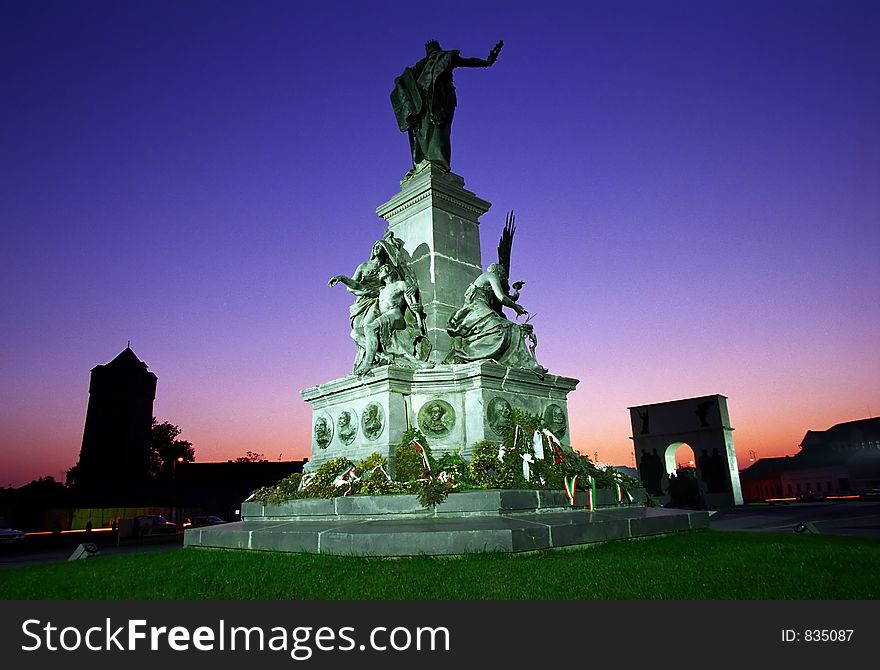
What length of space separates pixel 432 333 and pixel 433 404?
2.16 meters

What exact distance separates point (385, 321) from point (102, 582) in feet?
25.1

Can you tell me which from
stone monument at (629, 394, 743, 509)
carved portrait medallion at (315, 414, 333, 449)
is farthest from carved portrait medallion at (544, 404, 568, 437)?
stone monument at (629, 394, 743, 509)

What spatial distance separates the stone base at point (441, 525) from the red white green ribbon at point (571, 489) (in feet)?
0.43

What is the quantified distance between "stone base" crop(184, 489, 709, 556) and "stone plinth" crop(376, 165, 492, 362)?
4.46 meters

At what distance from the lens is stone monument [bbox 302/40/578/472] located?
39.3 feet

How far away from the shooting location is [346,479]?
432 inches

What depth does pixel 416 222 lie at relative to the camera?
15148 mm

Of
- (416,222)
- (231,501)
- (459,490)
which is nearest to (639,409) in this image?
(231,501)

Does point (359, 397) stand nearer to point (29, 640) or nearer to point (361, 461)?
point (361, 461)

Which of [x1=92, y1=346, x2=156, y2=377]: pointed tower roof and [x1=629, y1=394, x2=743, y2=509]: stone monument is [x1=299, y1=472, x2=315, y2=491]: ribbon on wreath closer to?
[x1=629, y1=394, x2=743, y2=509]: stone monument

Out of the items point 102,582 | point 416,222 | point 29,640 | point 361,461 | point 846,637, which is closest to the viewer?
point 846,637

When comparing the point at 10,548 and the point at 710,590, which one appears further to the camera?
the point at 10,548

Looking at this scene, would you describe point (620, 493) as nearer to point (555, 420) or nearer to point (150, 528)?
point (555, 420)

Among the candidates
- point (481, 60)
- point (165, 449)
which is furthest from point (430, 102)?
point (165, 449)
